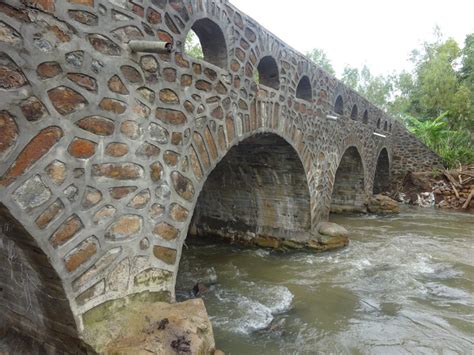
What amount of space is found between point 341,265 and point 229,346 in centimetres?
326

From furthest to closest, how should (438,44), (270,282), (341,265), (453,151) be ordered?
(438,44)
(453,151)
(341,265)
(270,282)

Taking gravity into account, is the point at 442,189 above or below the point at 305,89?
below

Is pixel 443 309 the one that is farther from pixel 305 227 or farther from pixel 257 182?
pixel 257 182

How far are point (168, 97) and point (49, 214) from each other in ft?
4.71

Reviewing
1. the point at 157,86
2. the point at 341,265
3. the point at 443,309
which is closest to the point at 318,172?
the point at 341,265

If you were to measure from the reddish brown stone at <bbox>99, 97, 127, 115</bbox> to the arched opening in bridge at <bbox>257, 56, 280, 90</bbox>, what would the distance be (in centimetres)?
309

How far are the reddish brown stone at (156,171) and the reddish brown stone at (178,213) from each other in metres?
0.31

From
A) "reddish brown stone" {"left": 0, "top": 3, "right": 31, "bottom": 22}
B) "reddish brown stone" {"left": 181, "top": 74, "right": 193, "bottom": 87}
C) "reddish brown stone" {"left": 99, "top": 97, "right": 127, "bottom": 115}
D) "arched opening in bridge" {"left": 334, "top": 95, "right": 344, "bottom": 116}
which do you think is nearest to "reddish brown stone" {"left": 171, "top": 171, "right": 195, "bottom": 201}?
"reddish brown stone" {"left": 99, "top": 97, "right": 127, "bottom": 115}

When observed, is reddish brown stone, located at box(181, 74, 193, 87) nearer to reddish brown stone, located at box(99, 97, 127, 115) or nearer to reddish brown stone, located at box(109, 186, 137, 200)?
reddish brown stone, located at box(99, 97, 127, 115)

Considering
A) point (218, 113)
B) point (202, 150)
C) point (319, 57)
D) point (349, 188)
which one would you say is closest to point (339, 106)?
point (349, 188)

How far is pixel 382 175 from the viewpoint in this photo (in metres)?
15.0

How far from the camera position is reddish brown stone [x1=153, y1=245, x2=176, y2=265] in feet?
9.53

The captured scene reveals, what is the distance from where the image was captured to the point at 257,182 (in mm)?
6891

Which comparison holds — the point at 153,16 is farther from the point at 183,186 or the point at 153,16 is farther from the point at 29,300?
the point at 29,300
